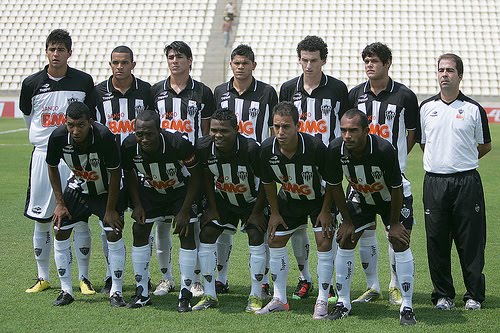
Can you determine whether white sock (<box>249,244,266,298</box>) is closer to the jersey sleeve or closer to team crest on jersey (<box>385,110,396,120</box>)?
the jersey sleeve

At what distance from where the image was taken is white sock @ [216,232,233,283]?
7.00 metres

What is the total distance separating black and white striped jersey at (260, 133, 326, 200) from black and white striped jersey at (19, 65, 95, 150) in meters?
1.90

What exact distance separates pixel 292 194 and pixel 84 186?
1.75m

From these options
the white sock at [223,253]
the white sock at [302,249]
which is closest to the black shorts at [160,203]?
the white sock at [223,253]

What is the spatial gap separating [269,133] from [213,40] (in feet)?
89.7

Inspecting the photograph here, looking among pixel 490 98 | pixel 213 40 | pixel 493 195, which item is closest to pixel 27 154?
pixel 493 195

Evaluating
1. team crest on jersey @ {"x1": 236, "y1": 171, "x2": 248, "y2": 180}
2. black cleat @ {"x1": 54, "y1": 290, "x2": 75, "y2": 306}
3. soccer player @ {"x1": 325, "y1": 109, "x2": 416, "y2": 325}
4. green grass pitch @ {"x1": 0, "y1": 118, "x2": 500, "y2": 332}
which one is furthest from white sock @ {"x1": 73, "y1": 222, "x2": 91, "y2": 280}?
soccer player @ {"x1": 325, "y1": 109, "x2": 416, "y2": 325}

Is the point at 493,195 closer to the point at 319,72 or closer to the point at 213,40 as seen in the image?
the point at 319,72

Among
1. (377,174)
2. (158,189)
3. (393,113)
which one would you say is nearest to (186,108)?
(158,189)

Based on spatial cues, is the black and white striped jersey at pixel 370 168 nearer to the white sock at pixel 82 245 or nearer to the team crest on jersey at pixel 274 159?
the team crest on jersey at pixel 274 159

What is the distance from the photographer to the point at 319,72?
6.80 metres

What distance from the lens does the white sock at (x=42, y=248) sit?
7.03 m

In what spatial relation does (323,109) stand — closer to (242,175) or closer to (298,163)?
(298,163)

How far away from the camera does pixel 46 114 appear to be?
709 centimetres
